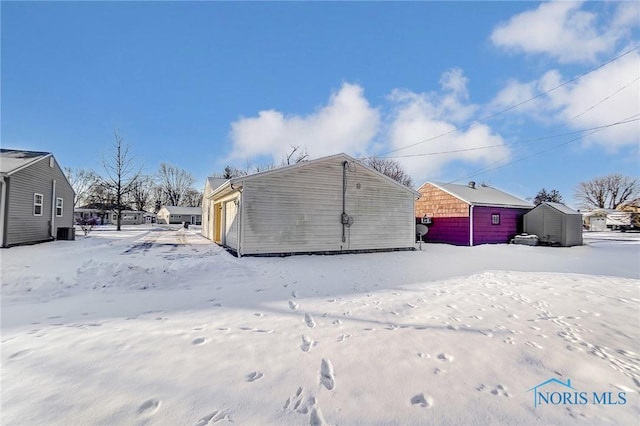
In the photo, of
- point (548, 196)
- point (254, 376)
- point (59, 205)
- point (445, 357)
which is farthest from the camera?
point (548, 196)

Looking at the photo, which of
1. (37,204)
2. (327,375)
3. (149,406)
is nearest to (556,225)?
(327,375)

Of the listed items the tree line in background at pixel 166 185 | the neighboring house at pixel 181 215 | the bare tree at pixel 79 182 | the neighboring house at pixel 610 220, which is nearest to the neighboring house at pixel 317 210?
the tree line in background at pixel 166 185

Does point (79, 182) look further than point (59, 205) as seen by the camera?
Yes

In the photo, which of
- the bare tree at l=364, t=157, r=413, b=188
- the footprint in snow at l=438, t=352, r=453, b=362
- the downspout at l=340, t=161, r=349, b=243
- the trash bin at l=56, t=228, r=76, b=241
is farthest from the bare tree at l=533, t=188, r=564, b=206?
the trash bin at l=56, t=228, r=76, b=241

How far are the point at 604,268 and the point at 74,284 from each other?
15405 mm

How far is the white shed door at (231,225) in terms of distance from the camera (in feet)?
35.9

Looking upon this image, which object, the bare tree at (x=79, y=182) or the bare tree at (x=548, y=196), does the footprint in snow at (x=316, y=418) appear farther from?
the bare tree at (x=548, y=196)

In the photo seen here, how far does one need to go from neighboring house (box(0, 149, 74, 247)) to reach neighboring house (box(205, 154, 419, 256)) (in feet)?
26.8

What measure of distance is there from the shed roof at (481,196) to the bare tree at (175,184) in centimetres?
5257

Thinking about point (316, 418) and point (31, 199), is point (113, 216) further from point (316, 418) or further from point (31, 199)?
point (316, 418)

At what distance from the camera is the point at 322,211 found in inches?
450

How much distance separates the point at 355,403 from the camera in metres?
2.23

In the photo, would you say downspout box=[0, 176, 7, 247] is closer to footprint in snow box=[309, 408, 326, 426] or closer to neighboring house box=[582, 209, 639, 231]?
footprint in snow box=[309, 408, 326, 426]

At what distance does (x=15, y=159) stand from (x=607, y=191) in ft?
250
